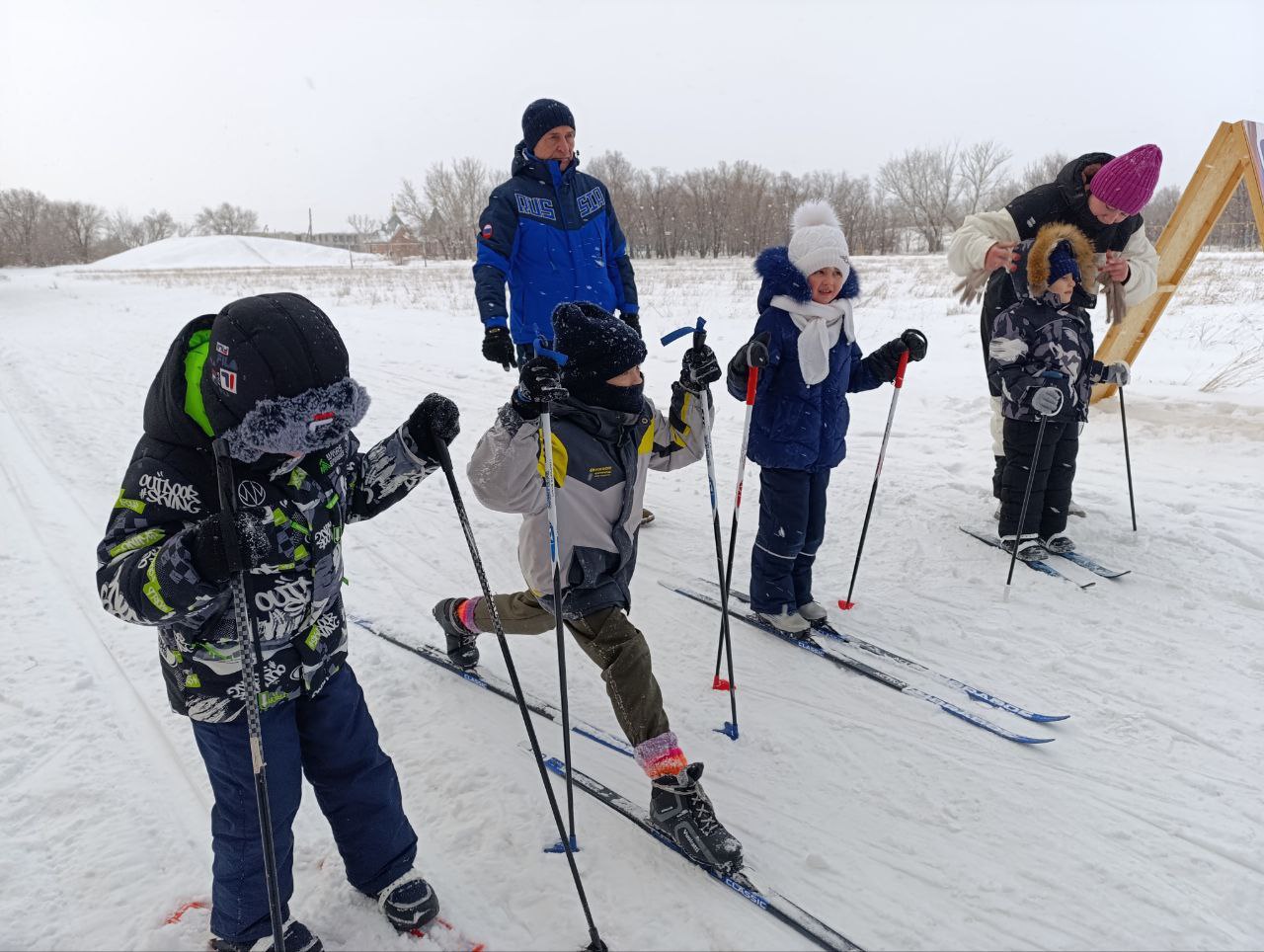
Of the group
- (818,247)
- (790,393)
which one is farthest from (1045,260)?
(790,393)

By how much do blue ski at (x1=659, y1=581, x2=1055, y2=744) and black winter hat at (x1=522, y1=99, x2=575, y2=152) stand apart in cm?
257

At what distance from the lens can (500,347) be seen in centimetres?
402

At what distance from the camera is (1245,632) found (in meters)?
3.77

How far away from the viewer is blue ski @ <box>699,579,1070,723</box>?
10.5 ft

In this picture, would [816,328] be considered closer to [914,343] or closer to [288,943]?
[914,343]

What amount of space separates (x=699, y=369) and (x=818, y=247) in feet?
3.75

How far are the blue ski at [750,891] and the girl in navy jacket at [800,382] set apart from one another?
1.44 m

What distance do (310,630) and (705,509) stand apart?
352cm

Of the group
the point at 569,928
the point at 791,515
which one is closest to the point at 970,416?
the point at 791,515

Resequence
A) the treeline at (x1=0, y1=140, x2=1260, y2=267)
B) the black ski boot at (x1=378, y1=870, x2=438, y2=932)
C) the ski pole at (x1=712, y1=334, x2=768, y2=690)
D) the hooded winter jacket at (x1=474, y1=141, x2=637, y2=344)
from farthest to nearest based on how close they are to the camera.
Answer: the treeline at (x1=0, y1=140, x2=1260, y2=267) → the hooded winter jacket at (x1=474, y1=141, x2=637, y2=344) → the ski pole at (x1=712, y1=334, x2=768, y2=690) → the black ski boot at (x1=378, y1=870, x2=438, y2=932)

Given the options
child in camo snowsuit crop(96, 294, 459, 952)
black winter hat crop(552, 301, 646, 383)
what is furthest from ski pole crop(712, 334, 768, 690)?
child in camo snowsuit crop(96, 294, 459, 952)

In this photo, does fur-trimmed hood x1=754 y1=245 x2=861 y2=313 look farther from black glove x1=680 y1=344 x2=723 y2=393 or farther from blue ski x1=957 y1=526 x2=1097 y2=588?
blue ski x1=957 y1=526 x2=1097 y2=588

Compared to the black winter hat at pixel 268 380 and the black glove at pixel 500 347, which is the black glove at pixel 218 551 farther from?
the black glove at pixel 500 347

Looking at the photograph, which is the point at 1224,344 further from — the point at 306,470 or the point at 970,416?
the point at 306,470
